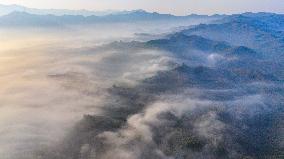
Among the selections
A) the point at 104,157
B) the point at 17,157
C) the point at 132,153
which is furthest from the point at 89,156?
the point at 17,157

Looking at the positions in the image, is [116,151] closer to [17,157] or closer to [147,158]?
[147,158]

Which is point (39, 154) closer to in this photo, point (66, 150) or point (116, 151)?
point (66, 150)

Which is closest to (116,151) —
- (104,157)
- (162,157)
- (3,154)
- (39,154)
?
(104,157)

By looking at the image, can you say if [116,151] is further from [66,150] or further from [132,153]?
[66,150]

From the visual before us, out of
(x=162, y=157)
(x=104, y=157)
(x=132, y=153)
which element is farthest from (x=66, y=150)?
(x=162, y=157)

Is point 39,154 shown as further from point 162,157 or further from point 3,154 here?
point 162,157

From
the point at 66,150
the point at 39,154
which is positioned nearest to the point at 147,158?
the point at 66,150
